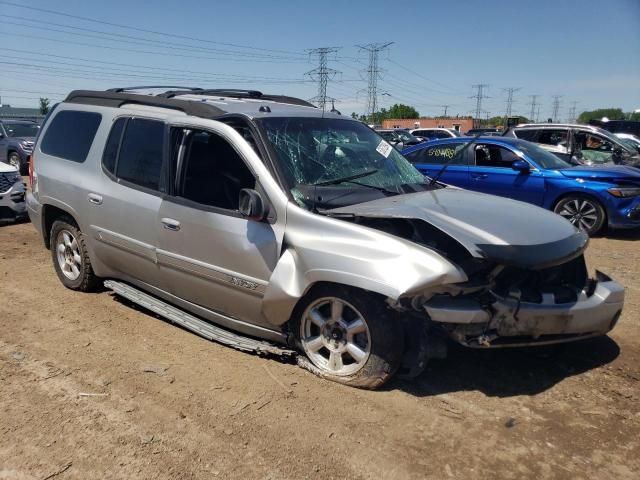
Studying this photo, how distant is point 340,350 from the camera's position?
3.55 meters

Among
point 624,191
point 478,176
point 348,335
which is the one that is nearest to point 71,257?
point 348,335

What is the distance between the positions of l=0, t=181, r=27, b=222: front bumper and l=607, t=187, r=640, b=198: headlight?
9446 millimetres

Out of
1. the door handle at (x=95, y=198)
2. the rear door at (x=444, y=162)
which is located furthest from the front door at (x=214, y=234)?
the rear door at (x=444, y=162)

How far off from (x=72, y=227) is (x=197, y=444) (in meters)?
3.11

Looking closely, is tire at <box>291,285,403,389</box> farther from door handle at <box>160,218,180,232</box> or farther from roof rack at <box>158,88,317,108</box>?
roof rack at <box>158,88,317,108</box>

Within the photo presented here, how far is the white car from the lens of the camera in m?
8.99

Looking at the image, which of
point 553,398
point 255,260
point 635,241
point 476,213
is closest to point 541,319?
point 553,398

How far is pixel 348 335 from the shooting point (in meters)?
3.47

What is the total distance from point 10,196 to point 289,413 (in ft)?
25.8

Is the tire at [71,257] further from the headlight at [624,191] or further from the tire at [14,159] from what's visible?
the tire at [14,159]

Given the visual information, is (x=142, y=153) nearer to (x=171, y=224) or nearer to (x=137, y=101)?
(x=137, y=101)

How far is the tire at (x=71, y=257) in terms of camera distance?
5191 millimetres

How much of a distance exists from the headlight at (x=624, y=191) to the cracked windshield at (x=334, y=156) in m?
4.96

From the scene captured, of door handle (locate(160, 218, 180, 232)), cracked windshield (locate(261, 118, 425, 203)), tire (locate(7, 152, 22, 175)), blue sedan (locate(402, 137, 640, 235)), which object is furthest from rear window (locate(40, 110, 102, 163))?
tire (locate(7, 152, 22, 175))
